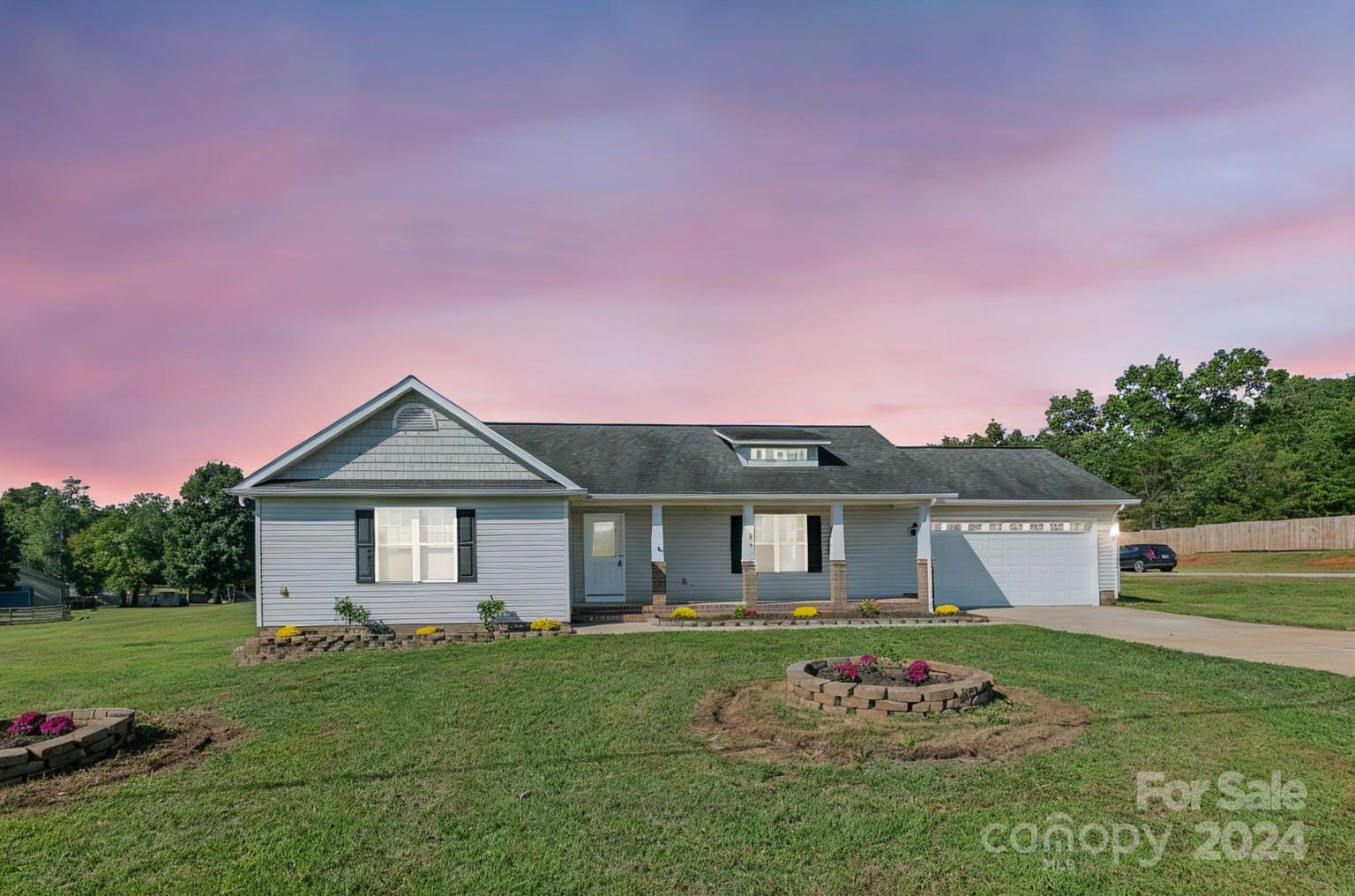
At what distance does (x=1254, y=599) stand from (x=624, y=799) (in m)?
23.5

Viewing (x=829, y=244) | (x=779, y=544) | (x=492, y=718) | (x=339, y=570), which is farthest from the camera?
(x=779, y=544)

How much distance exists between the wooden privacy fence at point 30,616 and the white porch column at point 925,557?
128 feet

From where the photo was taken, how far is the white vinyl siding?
15.4 metres

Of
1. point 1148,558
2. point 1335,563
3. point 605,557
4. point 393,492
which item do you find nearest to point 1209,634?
point 605,557

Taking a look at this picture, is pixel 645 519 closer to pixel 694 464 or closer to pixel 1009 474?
pixel 694 464

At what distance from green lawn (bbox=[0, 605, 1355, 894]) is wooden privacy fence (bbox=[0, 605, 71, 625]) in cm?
3383

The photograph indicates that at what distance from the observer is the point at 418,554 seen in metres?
15.8

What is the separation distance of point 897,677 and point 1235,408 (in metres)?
70.5

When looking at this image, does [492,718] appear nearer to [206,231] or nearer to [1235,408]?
[206,231]

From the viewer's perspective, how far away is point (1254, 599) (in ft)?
71.3

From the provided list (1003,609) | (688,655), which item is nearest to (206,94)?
(688,655)

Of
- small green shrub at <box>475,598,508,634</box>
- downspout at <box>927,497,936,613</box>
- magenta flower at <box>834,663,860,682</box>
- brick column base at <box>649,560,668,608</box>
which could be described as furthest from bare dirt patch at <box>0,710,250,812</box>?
downspout at <box>927,497,936,613</box>

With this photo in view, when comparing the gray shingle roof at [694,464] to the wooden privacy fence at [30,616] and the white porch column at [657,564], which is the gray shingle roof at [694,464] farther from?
the wooden privacy fence at [30,616]

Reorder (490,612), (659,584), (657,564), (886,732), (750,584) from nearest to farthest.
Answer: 1. (886,732)
2. (490,612)
3. (659,584)
4. (657,564)
5. (750,584)
